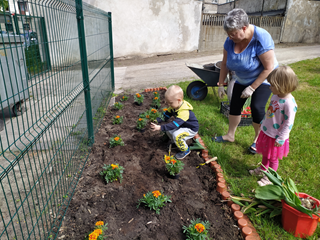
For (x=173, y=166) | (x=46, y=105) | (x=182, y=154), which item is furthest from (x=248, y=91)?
(x=46, y=105)

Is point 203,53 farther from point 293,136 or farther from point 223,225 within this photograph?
point 223,225

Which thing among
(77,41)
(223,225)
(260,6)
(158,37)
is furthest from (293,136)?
(260,6)

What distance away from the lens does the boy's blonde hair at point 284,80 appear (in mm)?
2324

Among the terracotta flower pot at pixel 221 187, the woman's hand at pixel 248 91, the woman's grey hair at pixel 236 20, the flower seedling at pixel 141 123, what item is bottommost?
the terracotta flower pot at pixel 221 187

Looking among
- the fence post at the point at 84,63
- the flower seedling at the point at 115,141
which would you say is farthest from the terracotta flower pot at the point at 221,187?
the fence post at the point at 84,63

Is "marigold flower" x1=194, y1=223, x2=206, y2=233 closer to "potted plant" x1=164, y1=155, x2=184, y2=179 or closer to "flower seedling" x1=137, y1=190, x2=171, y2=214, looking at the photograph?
"flower seedling" x1=137, y1=190, x2=171, y2=214

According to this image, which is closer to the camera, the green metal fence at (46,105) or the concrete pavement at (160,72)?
the green metal fence at (46,105)

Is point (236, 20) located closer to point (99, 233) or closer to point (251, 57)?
point (251, 57)

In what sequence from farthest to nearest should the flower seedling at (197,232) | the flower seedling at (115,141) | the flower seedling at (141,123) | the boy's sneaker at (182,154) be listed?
the flower seedling at (141,123), the flower seedling at (115,141), the boy's sneaker at (182,154), the flower seedling at (197,232)

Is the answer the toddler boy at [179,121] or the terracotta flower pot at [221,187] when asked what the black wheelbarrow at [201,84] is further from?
the terracotta flower pot at [221,187]

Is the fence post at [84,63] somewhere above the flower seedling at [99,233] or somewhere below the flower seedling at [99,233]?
above

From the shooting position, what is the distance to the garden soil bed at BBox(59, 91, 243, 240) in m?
2.14

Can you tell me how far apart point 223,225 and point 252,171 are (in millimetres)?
956

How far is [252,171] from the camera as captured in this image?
2.92 m
